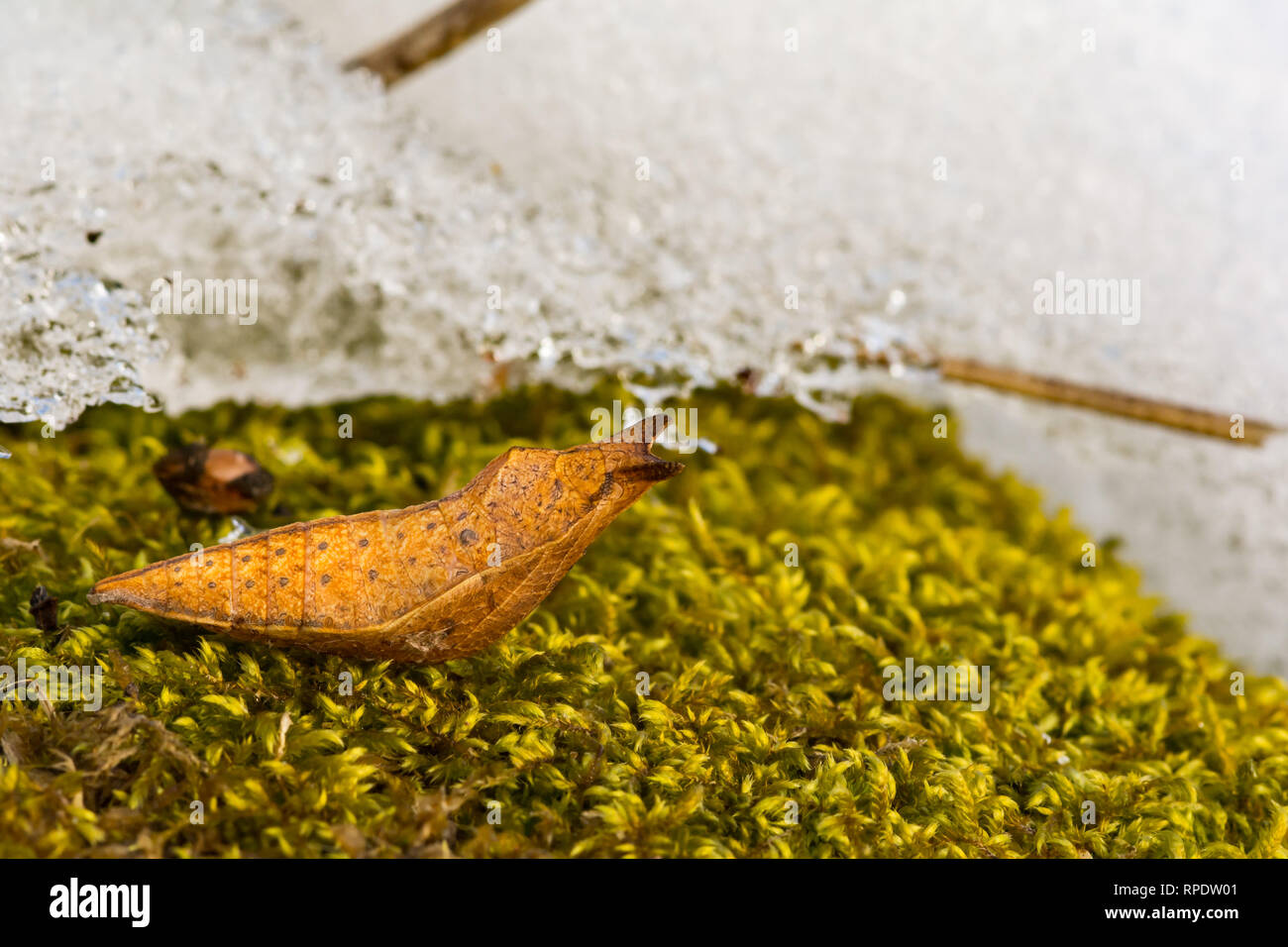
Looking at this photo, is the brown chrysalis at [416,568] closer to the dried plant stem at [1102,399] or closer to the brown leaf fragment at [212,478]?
the brown leaf fragment at [212,478]

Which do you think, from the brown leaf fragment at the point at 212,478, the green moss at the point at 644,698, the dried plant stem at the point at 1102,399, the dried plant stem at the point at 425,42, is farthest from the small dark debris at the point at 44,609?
the dried plant stem at the point at 1102,399

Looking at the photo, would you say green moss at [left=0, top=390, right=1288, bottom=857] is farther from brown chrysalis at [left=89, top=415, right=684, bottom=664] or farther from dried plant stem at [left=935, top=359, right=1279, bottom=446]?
dried plant stem at [left=935, top=359, right=1279, bottom=446]

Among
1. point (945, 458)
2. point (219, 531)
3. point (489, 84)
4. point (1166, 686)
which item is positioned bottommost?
point (1166, 686)

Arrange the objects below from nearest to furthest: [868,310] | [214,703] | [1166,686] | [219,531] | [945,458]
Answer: [214,703] → [219,531] → [1166,686] → [868,310] → [945,458]

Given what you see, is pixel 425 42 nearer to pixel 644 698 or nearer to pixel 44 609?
pixel 44 609

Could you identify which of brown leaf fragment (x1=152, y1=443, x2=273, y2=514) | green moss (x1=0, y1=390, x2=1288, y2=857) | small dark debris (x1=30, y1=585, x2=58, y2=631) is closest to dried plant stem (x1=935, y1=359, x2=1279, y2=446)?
green moss (x1=0, y1=390, x2=1288, y2=857)
